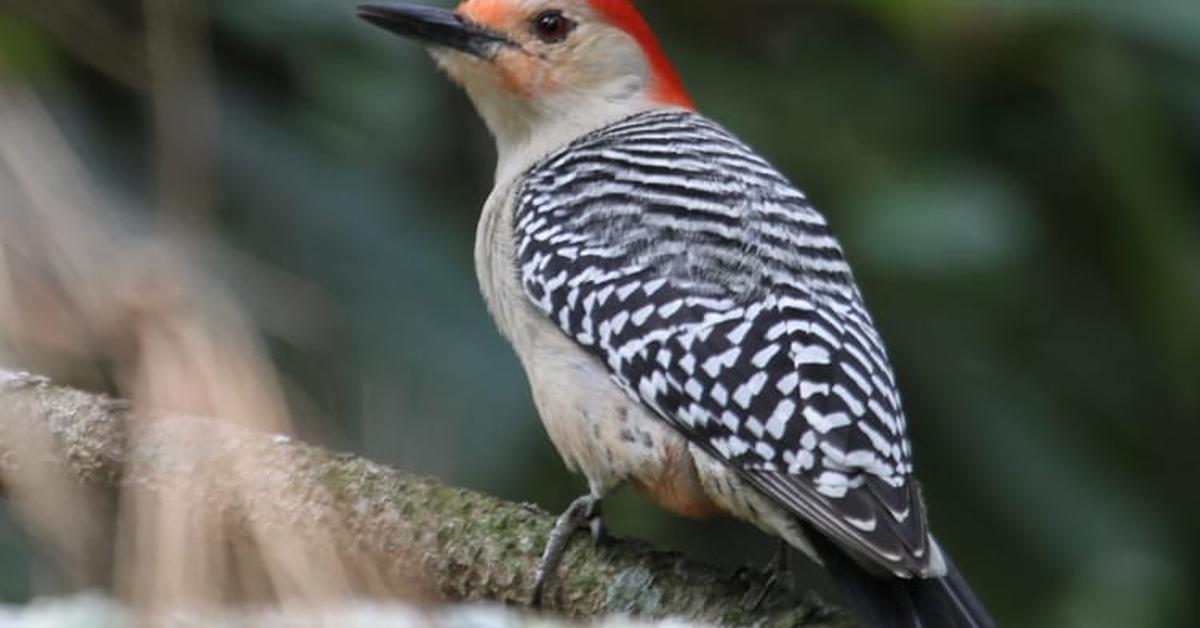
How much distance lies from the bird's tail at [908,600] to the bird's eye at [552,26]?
1790 millimetres

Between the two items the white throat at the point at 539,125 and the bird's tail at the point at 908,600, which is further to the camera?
the white throat at the point at 539,125

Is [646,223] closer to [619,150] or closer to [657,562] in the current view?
[619,150]

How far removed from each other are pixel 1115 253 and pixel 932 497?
28.9 inches

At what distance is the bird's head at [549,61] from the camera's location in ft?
14.6

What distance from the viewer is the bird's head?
4445mm

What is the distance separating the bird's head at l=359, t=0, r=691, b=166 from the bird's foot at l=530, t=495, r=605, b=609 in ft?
4.08

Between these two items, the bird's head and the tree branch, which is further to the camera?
the bird's head

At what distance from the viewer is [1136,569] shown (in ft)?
15.4

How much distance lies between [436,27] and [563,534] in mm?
1406

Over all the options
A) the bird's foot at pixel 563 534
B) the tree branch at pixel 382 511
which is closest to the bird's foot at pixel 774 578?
the tree branch at pixel 382 511

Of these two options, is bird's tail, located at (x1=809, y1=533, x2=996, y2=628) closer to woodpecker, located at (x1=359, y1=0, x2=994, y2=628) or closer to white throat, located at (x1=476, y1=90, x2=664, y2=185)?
woodpecker, located at (x1=359, y1=0, x2=994, y2=628)

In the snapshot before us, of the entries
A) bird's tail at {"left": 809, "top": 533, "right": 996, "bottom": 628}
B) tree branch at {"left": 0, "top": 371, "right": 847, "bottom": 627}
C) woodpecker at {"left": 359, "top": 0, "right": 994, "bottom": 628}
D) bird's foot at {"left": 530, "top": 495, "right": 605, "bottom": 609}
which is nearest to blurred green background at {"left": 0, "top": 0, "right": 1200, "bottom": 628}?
woodpecker at {"left": 359, "top": 0, "right": 994, "bottom": 628}

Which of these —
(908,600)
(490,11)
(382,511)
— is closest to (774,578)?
(908,600)

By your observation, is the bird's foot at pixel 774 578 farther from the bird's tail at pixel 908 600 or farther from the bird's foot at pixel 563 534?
the bird's foot at pixel 563 534
